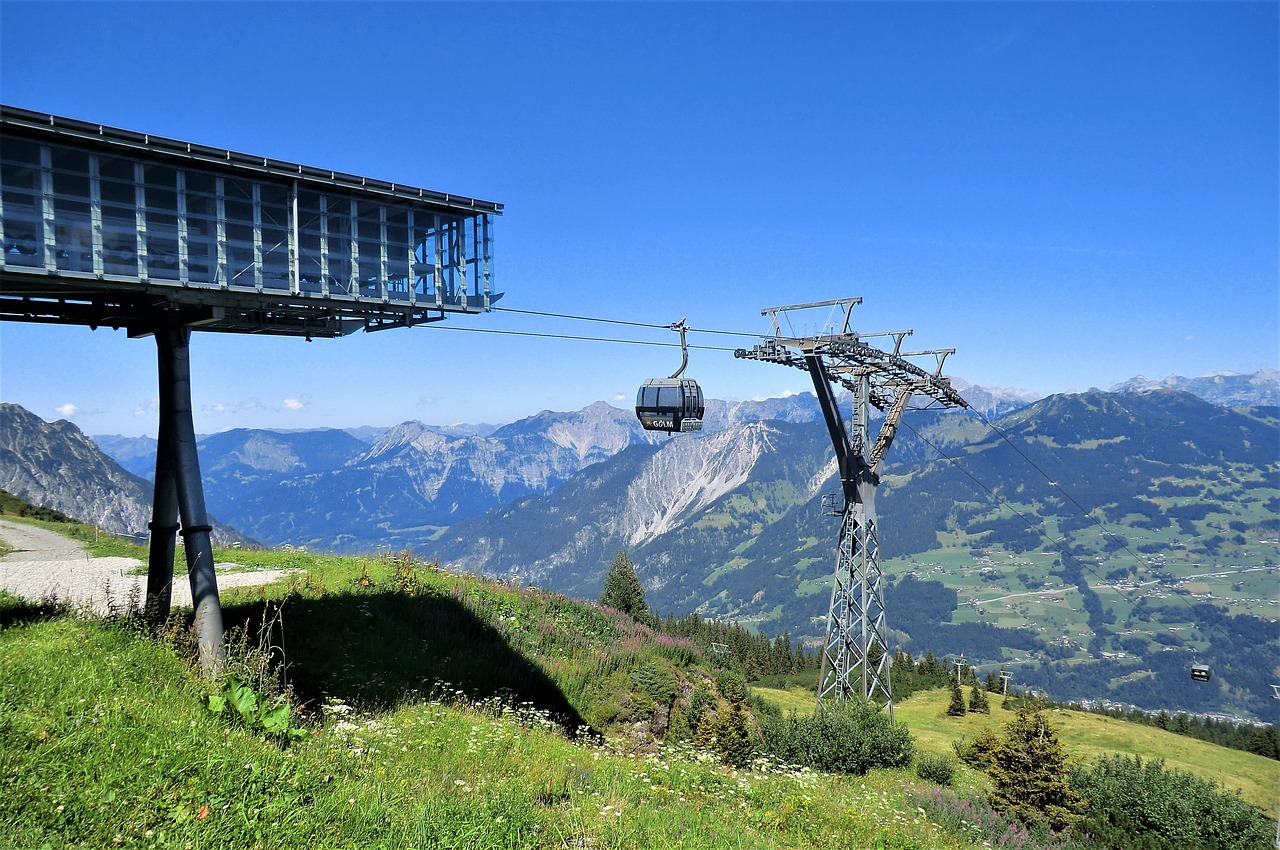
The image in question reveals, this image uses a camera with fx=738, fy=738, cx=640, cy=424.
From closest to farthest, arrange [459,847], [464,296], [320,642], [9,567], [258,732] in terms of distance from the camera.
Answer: [459,847] → [258,732] → [464,296] → [320,642] → [9,567]

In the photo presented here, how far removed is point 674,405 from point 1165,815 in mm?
16241

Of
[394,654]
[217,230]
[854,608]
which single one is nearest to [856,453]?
[854,608]

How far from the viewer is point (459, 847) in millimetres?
6633

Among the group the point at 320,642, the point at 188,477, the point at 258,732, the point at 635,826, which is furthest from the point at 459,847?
the point at 320,642

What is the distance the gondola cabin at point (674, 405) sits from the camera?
65.3ft

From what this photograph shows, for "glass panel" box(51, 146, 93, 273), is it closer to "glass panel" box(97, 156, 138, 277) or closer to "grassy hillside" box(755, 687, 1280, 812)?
"glass panel" box(97, 156, 138, 277)

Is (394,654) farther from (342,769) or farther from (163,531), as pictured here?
(342,769)

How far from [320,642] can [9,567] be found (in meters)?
11.0

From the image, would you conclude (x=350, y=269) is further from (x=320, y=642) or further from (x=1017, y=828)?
(x=1017, y=828)

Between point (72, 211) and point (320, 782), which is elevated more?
point (72, 211)

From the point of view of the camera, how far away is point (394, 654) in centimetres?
1709

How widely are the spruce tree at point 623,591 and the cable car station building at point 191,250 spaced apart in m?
34.7

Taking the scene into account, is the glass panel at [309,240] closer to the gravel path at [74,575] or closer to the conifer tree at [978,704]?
the gravel path at [74,575]

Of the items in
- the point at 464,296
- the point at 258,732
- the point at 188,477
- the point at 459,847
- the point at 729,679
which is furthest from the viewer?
the point at 729,679
